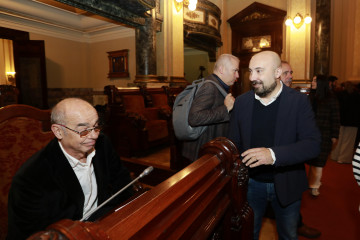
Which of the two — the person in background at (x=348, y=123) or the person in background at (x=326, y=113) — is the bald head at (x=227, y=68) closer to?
the person in background at (x=326, y=113)

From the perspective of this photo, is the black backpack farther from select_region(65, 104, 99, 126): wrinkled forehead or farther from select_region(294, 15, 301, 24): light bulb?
select_region(294, 15, 301, 24): light bulb

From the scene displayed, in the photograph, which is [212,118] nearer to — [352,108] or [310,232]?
[310,232]

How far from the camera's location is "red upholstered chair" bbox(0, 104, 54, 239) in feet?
5.98

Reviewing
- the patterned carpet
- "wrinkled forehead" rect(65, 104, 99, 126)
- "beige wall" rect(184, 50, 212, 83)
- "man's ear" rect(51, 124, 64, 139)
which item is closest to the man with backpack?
"wrinkled forehead" rect(65, 104, 99, 126)

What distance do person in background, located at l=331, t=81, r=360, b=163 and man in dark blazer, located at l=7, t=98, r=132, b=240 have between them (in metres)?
5.09

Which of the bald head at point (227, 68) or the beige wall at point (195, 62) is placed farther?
the beige wall at point (195, 62)

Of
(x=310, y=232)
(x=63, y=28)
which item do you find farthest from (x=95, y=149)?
(x=63, y=28)

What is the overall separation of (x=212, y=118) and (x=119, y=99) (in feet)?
11.9

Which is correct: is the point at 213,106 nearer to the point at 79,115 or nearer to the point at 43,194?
the point at 79,115

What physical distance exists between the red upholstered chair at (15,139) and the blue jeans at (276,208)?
1819mm

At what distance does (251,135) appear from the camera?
1850 millimetres

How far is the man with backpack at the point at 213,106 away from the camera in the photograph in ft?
7.27

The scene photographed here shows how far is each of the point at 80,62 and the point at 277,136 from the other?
12.8 metres

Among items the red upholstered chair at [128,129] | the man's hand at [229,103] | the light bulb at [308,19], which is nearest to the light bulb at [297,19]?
the light bulb at [308,19]
